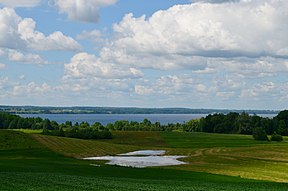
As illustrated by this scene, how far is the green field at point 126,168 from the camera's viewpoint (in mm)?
33125

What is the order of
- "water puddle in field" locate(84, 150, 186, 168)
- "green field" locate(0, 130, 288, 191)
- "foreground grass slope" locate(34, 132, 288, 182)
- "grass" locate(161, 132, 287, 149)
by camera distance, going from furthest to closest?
"grass" locate(161, 132, 287, 149) < "water puddle in field" locate(84, 150, 186, 168) < "foreground grass slope" locate(34, 132, 288, 182) < "green field" locate(0, 130, 288, 191)

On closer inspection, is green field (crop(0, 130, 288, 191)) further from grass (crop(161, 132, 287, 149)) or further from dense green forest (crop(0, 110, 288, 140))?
dense green forest (crop(0, 110, 288, 140))

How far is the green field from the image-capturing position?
3312cm

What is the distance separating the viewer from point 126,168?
55.2 m

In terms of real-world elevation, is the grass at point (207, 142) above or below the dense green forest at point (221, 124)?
below

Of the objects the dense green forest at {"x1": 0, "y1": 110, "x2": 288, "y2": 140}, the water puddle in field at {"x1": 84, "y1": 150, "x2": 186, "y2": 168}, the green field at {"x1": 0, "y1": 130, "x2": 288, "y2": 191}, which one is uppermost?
the dense green forest at {"x1": 0, "y1": 110, "x2": 288, "y2": 140}

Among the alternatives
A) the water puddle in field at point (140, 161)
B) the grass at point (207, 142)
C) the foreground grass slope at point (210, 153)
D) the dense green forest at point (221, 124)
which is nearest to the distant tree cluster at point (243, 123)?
the dense green forest at point (221, 124)

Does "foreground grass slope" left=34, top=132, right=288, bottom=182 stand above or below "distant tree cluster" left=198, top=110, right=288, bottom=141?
below

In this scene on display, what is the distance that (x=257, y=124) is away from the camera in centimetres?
16350

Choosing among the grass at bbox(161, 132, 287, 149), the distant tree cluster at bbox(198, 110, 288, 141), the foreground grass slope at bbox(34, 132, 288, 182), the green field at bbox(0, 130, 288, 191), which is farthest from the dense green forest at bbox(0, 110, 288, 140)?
the green field at bbox(0, 130, 288, 191)

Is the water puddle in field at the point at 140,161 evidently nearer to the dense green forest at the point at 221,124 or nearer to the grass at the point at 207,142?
the grass at the point at 207,142

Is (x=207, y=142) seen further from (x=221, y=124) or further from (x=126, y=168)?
(x=126, y=168)

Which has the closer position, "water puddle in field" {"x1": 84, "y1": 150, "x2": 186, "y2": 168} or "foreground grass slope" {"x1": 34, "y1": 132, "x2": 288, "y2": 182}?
"foreground grass slope" {"x1": 34, "y1": 132, "x2": 288, "y2": 182}

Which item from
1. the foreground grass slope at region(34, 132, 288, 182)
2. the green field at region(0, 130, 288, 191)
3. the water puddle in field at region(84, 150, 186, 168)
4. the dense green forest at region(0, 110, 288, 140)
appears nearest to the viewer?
the green field at region(0, 130, 288, 191)
